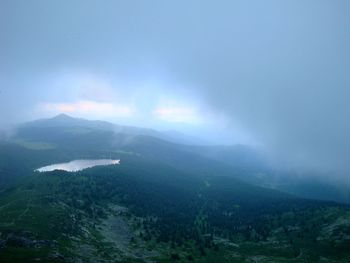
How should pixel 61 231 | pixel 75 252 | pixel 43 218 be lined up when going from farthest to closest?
pixel 43 218 < pixel 61 231 < pixel 75 252

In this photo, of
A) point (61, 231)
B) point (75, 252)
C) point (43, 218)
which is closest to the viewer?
point (75, 252)

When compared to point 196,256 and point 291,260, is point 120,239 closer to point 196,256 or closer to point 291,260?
point 196,256

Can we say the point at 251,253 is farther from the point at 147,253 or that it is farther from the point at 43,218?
the point at 43,218

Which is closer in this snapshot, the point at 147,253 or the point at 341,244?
the point at 147,253

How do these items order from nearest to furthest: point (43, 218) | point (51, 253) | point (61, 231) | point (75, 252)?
point (51, 253), point (75, 252), point (61, 231), point (43, 218)

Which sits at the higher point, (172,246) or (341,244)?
(341,244)

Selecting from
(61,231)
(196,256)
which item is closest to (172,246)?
(196,256)

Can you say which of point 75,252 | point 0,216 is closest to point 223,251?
point 75,252

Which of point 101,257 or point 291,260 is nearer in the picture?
point 101,257

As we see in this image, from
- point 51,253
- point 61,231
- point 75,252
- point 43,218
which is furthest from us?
point 43,218
